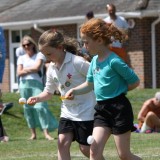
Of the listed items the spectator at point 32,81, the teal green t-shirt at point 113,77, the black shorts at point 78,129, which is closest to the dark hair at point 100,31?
the teal green t-shirt at point 113,77

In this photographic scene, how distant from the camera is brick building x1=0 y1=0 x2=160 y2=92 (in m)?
24.6

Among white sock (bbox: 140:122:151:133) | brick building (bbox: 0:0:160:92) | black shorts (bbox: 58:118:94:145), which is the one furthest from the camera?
brick building (bbox: 0:0:160:92)

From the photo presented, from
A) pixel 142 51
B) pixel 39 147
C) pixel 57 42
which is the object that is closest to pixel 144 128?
pixel 39 147

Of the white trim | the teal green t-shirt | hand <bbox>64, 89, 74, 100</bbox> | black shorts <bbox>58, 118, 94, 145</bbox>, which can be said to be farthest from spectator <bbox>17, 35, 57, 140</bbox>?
the white trim

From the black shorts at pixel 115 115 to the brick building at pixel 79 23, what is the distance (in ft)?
53.2

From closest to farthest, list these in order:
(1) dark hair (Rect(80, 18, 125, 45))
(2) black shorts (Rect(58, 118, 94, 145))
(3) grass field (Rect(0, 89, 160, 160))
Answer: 1. (1) dark hair (Rect(80, 18, 125, 45))
2. (2) black shorts (Rect(58, 118, 94, 145))
3. (3) grass field (Rect(0, 89, 160, 160))

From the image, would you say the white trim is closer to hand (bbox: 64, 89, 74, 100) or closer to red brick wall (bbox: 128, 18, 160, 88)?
red brick wall (bbox: 128, 18, 160, 88)

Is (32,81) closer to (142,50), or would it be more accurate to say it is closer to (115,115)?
(115,115)

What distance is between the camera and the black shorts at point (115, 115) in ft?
25.8

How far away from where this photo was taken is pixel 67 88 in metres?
8.70

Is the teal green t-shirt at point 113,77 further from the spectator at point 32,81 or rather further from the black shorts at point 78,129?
the spectator at point 32,81

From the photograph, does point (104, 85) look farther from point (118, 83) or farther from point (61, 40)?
point (61, 40)

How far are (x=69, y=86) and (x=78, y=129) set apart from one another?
512mm

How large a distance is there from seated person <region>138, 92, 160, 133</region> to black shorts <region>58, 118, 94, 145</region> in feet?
24.5
